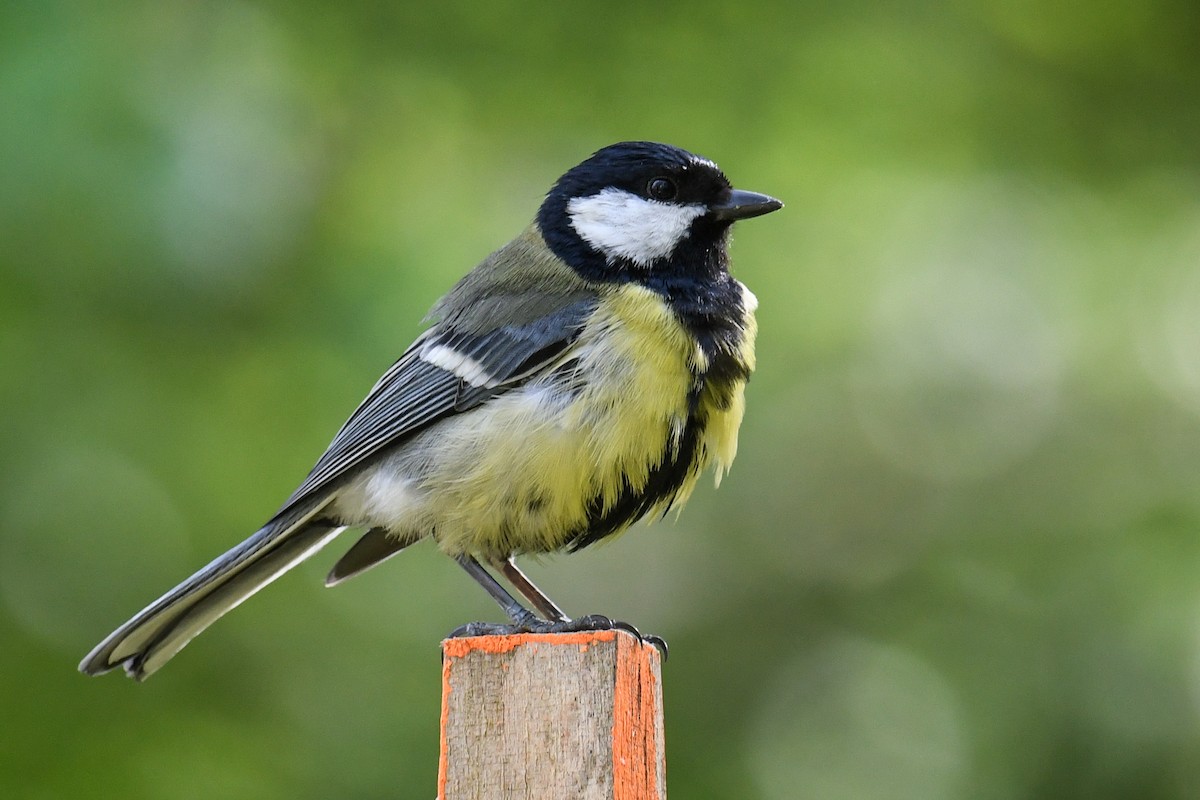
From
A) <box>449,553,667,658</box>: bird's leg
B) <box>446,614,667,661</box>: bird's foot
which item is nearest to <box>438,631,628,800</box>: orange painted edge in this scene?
<box>449,553,667,658</box>: bird's leg

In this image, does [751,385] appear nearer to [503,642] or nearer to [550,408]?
[550,408]

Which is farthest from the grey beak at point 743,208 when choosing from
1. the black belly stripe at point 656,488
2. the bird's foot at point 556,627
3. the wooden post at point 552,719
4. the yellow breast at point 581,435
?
the wooden post at point 552,719

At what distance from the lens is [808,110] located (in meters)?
4.00

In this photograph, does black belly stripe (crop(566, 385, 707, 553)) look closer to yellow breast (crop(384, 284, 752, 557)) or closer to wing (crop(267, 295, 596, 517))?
yellow breast (crop(384, 284, 752, 557))

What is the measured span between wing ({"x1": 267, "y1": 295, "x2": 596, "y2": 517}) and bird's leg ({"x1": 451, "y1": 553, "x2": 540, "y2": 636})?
32cm

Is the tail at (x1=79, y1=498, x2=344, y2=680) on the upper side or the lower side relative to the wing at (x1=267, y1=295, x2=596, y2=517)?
lower

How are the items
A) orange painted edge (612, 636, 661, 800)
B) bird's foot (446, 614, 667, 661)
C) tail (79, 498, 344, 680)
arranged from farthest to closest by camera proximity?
tail (79, 498, 344, 680) < bird's foot (446, 614, 667, 661) < orange painted edge (612, 636, 661, 800)

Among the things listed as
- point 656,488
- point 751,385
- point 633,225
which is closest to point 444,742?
point 656,488

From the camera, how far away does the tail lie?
8.96 feet

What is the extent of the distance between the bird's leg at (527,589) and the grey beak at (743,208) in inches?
36.2

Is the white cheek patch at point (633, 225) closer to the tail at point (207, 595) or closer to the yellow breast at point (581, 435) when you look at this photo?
the yellow breast at point (581, 435)

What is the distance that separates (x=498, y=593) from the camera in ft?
9.02

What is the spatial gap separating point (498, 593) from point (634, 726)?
1.05 metres

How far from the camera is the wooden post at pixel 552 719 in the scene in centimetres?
169
